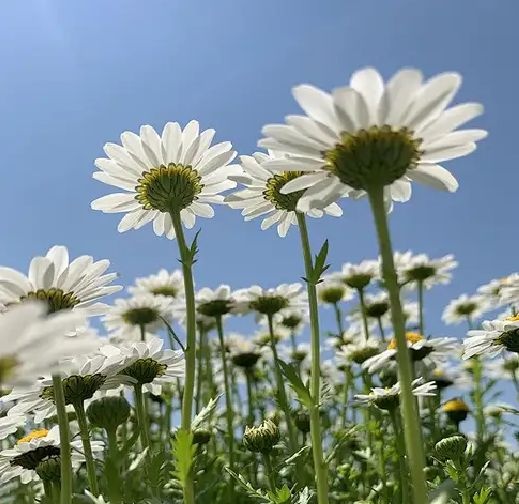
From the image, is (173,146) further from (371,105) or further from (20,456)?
(20,456)

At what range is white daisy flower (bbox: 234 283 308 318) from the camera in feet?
17.3

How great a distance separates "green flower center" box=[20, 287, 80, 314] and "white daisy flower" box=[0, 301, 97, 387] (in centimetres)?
113

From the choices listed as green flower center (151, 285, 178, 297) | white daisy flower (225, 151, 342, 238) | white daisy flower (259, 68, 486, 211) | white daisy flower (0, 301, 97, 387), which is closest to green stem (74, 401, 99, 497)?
white daisy flower (225, 151, 342, 238)

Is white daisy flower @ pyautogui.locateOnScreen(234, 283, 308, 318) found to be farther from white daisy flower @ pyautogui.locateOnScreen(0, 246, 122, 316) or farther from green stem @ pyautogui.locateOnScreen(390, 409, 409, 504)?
white daisy flower @ pyautogui.locateOnScreen(0, 246, 122, 316)

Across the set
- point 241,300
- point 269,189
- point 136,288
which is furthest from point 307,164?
point 136,288

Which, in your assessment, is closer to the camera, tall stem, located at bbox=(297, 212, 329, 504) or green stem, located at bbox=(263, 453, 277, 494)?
tall stem, located at bbox=(297, 212, 329, 504)

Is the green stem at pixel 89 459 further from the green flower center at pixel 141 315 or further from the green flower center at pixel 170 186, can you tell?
the green flower center at pixel 141 315

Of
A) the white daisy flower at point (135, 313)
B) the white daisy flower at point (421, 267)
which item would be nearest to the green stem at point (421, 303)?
the white daisy flower at point (421, 267)

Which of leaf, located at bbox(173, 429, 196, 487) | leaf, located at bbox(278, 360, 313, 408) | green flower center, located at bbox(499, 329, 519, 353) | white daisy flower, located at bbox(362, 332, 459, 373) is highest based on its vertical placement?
white daisy flower, located at bbox(362, 332, 459, 373)

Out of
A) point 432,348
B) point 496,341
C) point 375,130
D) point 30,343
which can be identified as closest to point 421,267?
point 432,348

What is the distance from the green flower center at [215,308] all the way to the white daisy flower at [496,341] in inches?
91.3

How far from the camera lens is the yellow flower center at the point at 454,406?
17.7 feet

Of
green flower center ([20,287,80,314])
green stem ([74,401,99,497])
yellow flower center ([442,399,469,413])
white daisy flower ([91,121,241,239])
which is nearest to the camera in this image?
green flower center ([20,287,80,314])

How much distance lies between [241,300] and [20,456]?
2.46 meters
